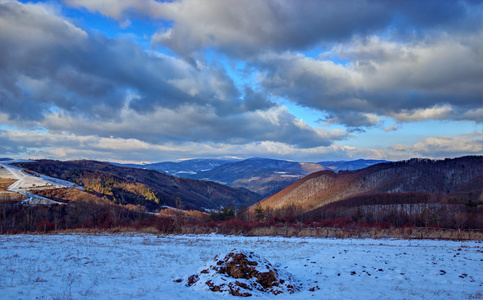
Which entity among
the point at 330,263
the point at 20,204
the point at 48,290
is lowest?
the point at 20,204

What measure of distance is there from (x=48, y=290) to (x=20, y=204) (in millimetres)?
125624

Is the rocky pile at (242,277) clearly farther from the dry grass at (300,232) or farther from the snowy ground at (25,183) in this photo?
the snowy ground at (25,183)

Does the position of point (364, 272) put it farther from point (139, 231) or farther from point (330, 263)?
point (139, 231)

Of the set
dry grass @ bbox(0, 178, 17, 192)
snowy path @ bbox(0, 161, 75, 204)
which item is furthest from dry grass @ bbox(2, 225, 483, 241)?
dry grass @ bbox(0, 178, 17, 192)

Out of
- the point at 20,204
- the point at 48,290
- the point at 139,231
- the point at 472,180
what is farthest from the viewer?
the point at 472,180

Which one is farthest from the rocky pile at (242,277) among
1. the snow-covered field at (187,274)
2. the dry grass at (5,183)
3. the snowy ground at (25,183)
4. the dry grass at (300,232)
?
the dry grass at (5,183)

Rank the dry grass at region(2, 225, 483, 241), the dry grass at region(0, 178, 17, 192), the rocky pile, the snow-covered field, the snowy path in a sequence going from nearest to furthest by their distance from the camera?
1. the snow-covered field
2. the rocky pile
3. the dry grass at region(2, 225, 483, 241)
4. the snowy path
5. the dry grass at region(0, 178, 17, 192)

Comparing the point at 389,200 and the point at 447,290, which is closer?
the point at 447,290

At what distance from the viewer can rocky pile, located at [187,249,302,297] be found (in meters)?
15.3

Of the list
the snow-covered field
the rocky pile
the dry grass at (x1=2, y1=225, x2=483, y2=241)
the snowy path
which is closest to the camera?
the snow-covered field

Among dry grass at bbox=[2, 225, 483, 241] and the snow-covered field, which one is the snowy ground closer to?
dry grass at bbox=[2, 225, 483, 241]

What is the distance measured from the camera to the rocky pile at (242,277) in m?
15.3

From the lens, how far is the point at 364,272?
64.5ft

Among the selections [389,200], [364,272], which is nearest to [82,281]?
[364,272]
